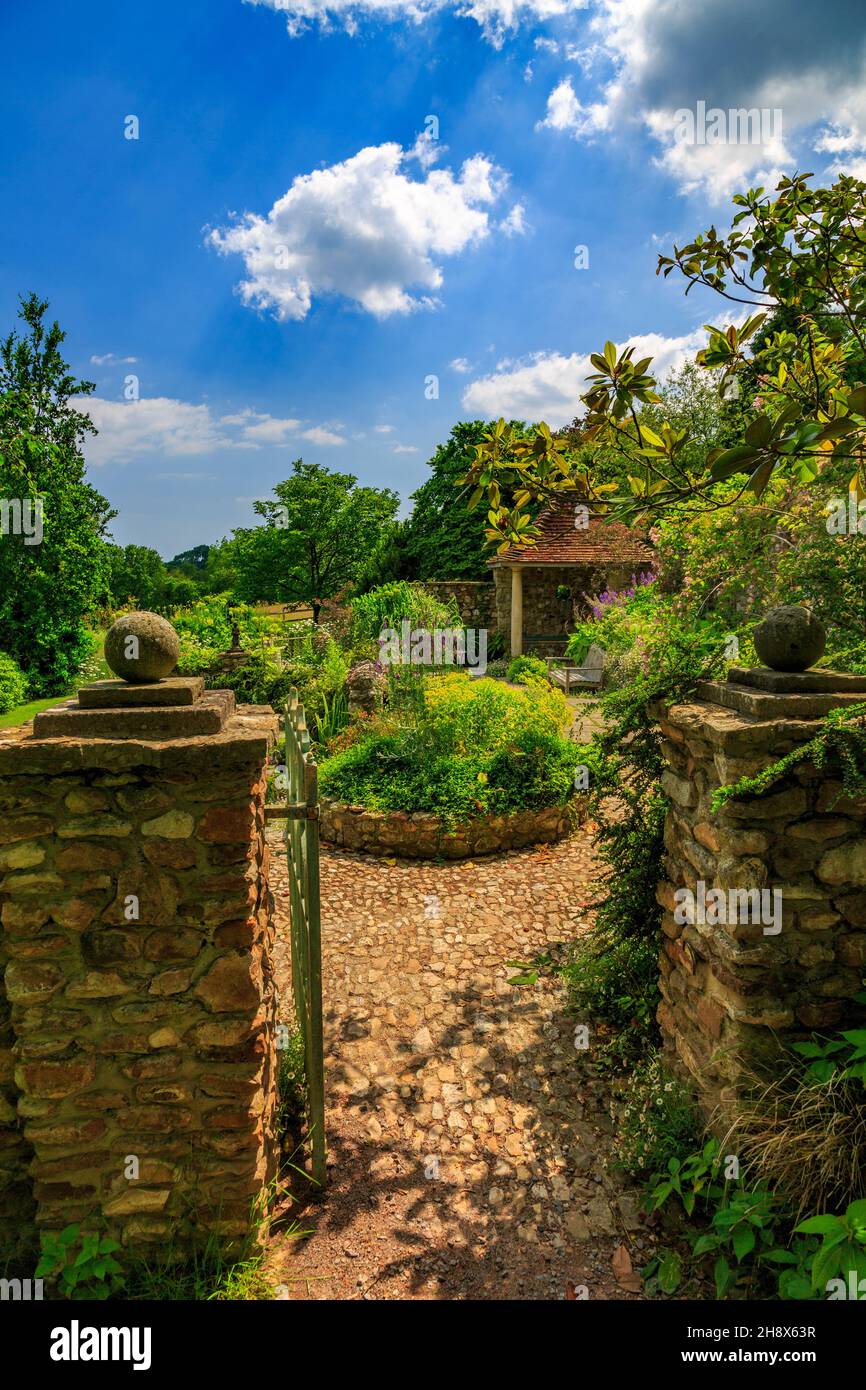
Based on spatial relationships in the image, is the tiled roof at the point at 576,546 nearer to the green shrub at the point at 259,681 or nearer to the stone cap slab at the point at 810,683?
the green shrub at the point at 259,681

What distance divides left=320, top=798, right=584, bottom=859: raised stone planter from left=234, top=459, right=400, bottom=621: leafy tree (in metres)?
19.6

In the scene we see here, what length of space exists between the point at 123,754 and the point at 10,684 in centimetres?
1171

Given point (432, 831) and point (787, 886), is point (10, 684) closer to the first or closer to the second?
point (432, 831)

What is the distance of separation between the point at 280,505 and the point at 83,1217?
2503cm

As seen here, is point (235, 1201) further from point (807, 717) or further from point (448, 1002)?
point (807, 717)

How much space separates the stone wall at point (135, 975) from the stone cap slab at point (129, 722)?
7 cm

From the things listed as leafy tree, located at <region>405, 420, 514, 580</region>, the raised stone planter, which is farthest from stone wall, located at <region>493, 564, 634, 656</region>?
the raised stone planter

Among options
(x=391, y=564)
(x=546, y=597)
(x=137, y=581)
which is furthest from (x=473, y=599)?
(x=137, y=581)

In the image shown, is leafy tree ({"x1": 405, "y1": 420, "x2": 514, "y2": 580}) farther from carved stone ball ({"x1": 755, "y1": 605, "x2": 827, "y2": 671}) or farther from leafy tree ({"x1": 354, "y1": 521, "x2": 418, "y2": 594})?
carved stone ball ({"x1": 755, "y1": 605, "x2": 827, "y2": 671})

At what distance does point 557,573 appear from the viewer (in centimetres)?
1780

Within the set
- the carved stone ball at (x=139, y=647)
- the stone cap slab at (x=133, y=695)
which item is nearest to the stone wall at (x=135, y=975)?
the stone cap slab at (x=133, y=695)

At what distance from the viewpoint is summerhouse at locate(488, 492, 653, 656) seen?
1587cm

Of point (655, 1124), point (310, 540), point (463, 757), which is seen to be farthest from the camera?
point (310, 540)

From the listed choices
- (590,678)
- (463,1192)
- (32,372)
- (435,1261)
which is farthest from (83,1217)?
(32,372)
